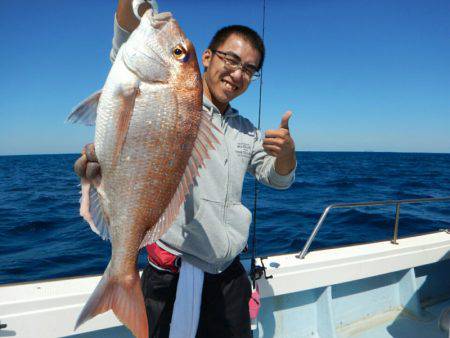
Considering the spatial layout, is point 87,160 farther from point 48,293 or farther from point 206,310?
point 48,293

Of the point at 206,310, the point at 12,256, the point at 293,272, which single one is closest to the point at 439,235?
the point at 293,272

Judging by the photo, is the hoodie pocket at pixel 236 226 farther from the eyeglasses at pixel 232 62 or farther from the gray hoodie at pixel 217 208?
the eyeglasses at pixel 232 62

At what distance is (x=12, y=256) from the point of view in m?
6.80

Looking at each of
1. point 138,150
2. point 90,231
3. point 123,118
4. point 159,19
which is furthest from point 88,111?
point 90,231

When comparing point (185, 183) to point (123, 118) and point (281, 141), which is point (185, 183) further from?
point (281, 141)

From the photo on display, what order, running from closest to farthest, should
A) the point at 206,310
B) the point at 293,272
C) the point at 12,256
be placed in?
the point at 206,310 < the point at 293,272 < the point at 12,256

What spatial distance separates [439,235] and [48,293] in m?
4.52

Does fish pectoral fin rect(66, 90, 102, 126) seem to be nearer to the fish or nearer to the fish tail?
the fish

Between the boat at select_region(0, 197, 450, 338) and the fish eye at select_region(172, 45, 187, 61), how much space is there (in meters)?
1.80

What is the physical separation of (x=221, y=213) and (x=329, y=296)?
6.71 feet

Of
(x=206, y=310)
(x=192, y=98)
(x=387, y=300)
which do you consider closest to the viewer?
(x=192, y=98)

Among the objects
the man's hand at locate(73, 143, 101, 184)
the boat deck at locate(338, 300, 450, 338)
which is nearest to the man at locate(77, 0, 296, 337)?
the man's hand at locate(73, 143, 101, 184)

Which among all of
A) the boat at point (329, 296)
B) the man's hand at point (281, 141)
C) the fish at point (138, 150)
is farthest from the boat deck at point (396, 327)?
the fish at point (138, 150)

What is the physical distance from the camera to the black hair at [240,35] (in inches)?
83.6
